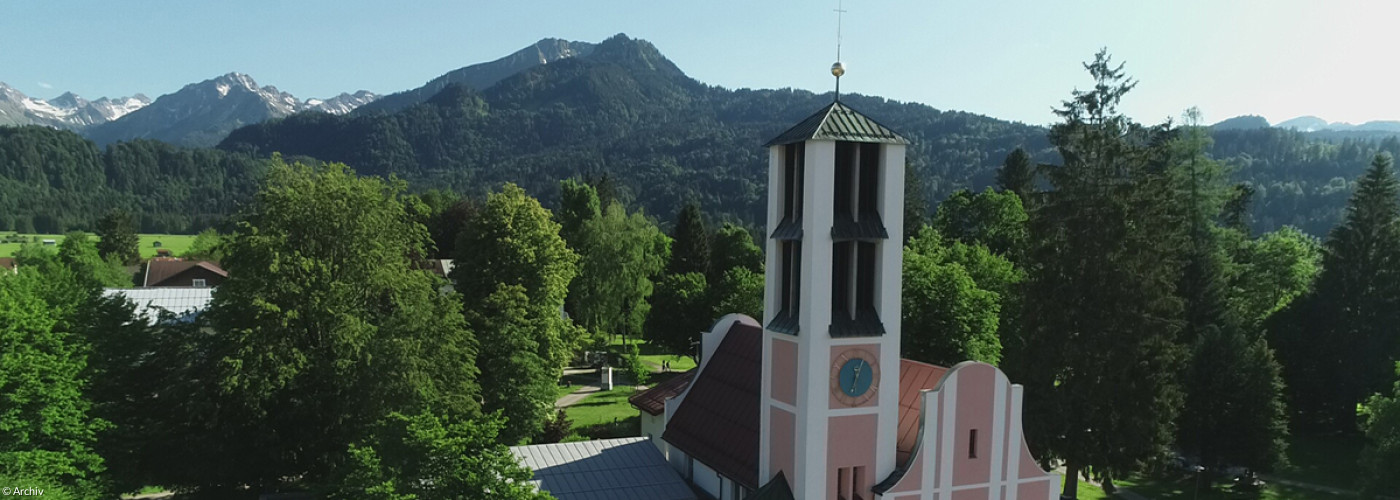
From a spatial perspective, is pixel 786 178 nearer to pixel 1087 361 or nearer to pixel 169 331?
pixel 1087 361

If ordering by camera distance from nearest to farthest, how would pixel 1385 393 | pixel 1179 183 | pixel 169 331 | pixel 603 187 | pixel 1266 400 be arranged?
pixel 169 331 → pixel 1266 400 → pixel 1179 183 → pixel 1385 393 → pixel 603 187

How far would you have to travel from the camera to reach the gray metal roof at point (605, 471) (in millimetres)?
21172

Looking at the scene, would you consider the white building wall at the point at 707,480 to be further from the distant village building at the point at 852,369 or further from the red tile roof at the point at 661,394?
the red tile roof at the point at 661,394

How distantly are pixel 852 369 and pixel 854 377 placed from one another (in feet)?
0.57

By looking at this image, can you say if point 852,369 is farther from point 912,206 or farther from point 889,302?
point 912,206

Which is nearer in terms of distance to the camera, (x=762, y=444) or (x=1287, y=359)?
(x=762, y=444)

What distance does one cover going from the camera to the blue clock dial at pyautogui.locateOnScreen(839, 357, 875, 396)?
17.4 m

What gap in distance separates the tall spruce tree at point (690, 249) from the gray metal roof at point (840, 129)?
4841 centimetres

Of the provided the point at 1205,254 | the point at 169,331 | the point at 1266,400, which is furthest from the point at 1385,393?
the point at 169,331

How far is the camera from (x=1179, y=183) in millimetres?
35750

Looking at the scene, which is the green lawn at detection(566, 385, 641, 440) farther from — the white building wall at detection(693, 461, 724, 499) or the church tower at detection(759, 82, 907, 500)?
the church tower at detection(759, 82, 907, 500)

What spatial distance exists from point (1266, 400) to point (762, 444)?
76.3 ft

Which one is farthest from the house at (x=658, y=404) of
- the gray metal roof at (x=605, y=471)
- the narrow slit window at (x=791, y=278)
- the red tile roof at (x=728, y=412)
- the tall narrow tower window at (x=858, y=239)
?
the tall narrow tower window at (x=858, y=239)

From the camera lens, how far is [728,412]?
21.5m
